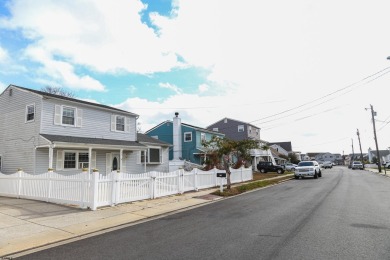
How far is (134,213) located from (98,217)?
1311 millimetres

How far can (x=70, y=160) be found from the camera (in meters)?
19.5

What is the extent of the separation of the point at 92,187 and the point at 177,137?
27.1 meters

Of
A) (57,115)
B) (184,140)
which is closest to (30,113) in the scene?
(57,115)

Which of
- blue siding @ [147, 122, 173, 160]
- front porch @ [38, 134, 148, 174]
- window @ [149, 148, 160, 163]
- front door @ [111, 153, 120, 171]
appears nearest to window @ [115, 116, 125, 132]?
front porch @ [38, 134, 148, 174]

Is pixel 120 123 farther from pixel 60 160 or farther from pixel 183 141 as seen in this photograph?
pixel 183 141

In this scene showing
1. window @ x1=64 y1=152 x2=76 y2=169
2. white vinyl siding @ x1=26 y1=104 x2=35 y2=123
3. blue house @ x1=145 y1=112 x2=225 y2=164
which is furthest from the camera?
blue house @ x1=145 y1=112 x2=225 y2=164

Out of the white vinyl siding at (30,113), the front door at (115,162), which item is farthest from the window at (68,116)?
the front door at (115,162)

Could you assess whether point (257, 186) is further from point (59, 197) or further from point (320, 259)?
point (320, 259)

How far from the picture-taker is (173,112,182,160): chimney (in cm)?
3790

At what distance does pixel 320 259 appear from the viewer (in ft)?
16.8

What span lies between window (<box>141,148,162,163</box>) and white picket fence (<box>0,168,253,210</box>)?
1126 centimetres

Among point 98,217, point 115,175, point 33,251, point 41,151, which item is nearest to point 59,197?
point 115,175

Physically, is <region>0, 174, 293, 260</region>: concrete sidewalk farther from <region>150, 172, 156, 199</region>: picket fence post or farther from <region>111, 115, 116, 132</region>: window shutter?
<region>111, 115, 116, 132</region>: window shutter

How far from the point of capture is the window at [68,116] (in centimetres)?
1970
